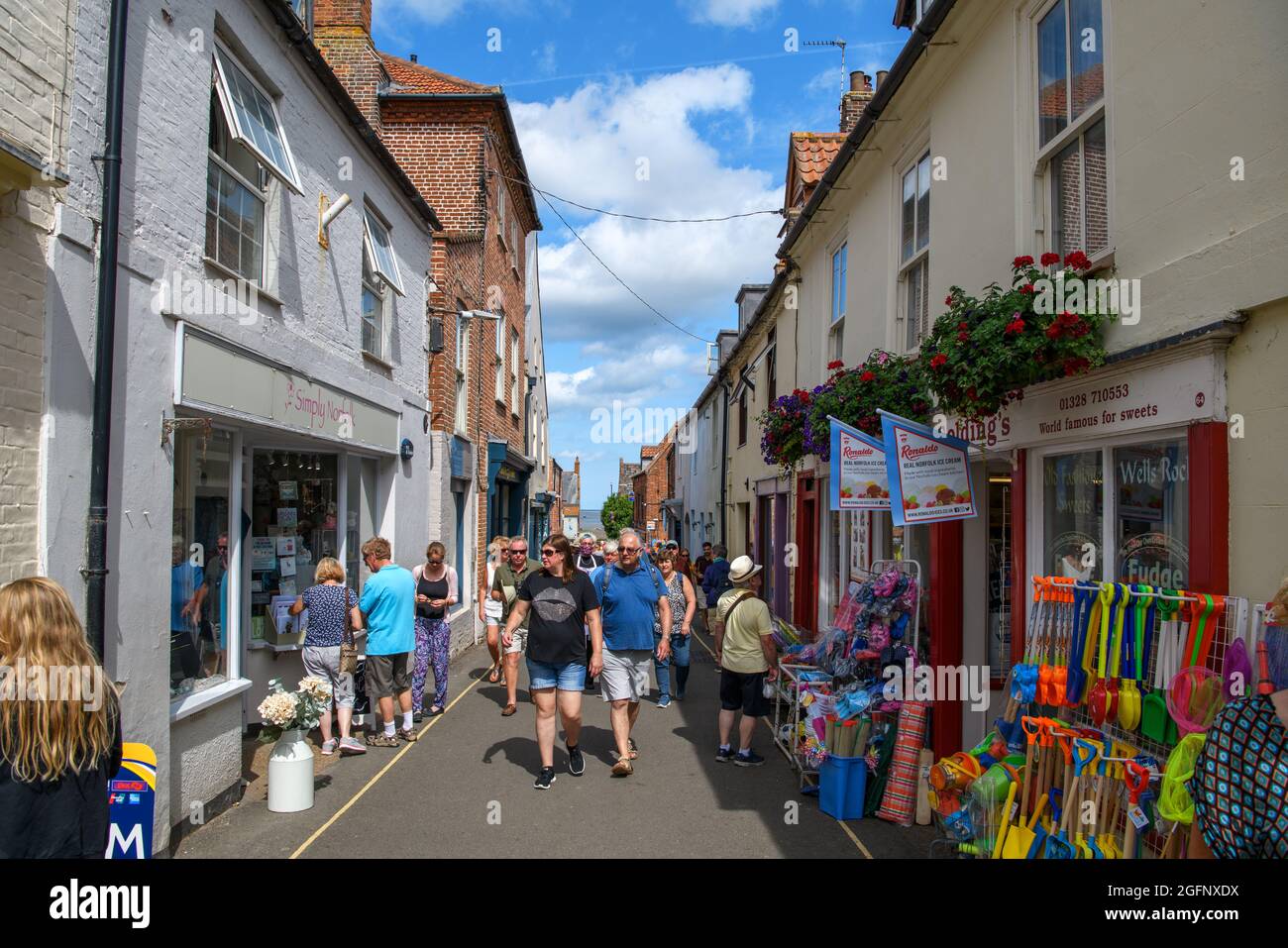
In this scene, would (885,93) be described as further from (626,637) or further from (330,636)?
(330,636)

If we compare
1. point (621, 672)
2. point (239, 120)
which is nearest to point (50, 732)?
point (621, 672)

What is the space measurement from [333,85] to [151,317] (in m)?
4.01

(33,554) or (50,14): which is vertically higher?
(50,14)

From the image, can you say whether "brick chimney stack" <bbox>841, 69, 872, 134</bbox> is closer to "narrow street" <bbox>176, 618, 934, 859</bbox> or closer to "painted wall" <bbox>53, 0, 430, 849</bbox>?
"painted wall" <bbox>53, 0, 430, 849</bbox>

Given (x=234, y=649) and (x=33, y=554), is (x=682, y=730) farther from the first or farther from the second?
(x=33, y=554)

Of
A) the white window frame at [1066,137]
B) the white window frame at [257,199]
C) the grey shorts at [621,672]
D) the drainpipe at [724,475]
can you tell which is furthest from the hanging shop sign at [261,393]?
the drainpipe at [724,475]

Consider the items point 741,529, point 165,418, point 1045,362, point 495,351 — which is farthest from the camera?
point 741,529

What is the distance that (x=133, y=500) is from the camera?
483cm

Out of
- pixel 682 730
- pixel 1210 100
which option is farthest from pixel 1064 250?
pixel 682 730

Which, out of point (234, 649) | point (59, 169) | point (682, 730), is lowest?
point (682, 730)

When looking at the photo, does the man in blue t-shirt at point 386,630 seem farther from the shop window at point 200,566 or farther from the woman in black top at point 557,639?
the woman in black top at point 557,639

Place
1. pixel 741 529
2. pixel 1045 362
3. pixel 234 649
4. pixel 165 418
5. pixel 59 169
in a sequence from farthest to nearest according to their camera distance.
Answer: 1. pixel 741 529
2. pixel 234 649
3. pixel 165 418
4. pixel 1045 362
5. pixel 59 169

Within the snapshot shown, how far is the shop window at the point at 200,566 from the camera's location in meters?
5.67

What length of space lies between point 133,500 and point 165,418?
1.89 feet
